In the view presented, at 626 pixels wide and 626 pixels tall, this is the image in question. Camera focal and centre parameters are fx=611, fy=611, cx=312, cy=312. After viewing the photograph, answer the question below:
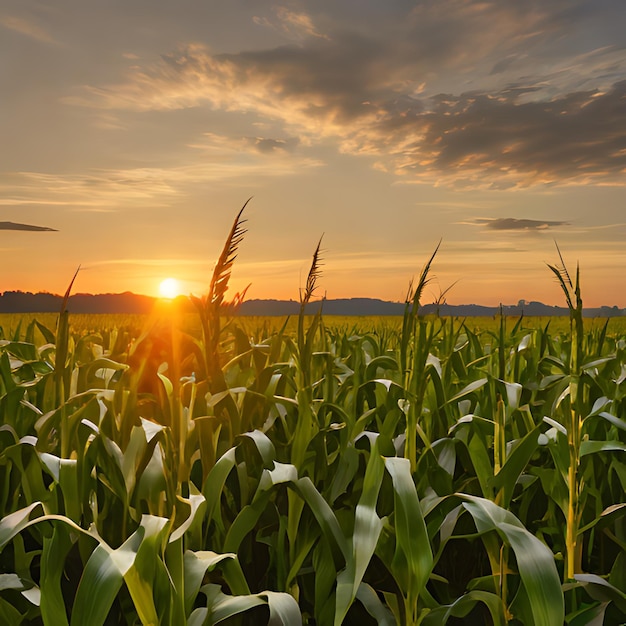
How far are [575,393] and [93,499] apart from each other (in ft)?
4.04

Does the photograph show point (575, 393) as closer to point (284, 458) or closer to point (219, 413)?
point (284, 458)

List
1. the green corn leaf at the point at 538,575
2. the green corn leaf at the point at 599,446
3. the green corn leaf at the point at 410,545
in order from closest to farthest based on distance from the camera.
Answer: the green corn leaf at the point at 538,575, the green corn leaf at the point at 410,545, the green corn leaf at the point at 599,446

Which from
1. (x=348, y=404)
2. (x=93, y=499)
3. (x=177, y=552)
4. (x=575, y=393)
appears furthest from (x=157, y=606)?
(x=348, y=404)

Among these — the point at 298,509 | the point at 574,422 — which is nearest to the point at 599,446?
the point at 574,422

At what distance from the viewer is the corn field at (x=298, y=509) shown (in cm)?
117

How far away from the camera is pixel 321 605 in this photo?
4.47 ft

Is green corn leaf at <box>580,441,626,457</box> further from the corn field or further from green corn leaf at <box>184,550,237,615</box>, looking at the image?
green corn leaf at <box>184,550,237,615</box>

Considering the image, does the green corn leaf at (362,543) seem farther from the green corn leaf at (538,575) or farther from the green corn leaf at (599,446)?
the green corn leaf at (599,446)

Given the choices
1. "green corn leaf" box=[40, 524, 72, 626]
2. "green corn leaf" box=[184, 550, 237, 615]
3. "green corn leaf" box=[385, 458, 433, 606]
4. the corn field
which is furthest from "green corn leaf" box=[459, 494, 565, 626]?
"green corn leaf" box=[40, 524, 72, 626]

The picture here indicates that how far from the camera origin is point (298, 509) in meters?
1.46

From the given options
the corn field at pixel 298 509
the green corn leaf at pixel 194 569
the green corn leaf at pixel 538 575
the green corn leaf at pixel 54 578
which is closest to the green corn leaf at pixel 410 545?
the corn field at pixel 298 509

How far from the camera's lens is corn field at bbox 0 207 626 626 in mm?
1172

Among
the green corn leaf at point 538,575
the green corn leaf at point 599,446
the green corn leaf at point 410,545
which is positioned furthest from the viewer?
the green corn leaf at point 599,446

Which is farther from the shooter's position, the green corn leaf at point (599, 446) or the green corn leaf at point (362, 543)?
the green corn leaf at point (599, 446)
